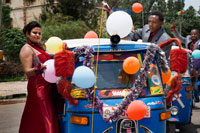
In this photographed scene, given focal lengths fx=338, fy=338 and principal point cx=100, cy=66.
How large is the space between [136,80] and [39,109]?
1413 millimetres

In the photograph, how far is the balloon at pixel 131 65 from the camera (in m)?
4.37

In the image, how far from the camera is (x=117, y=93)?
178 inches

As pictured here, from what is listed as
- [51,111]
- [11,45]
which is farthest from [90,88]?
[11,45]

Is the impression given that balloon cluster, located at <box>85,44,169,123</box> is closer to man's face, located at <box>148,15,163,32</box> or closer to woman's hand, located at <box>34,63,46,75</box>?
woman's hand, located at <box>34,63,46,75</box>

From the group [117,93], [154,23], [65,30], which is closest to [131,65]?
[117,93]

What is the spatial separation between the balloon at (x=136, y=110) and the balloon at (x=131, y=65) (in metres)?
0.48

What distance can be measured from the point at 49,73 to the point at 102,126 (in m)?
0.98

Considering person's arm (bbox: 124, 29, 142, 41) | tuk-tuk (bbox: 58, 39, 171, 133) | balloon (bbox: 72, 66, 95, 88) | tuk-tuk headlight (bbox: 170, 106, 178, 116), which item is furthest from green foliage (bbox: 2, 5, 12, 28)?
balloon (bbox: 72, 66, 95, 88)

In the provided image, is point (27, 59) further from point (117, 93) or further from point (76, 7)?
point (76, 7)

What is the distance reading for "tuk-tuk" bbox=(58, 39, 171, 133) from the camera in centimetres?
430

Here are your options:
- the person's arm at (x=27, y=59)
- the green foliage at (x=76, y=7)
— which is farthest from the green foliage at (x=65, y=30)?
the person's arm at (x=27, y=59)

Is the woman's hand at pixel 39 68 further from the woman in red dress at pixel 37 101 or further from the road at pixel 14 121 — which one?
the road at pixel 14 121

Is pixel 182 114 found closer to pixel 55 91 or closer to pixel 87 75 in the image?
pixel 55 91

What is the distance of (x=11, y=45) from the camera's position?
96.4 feet
